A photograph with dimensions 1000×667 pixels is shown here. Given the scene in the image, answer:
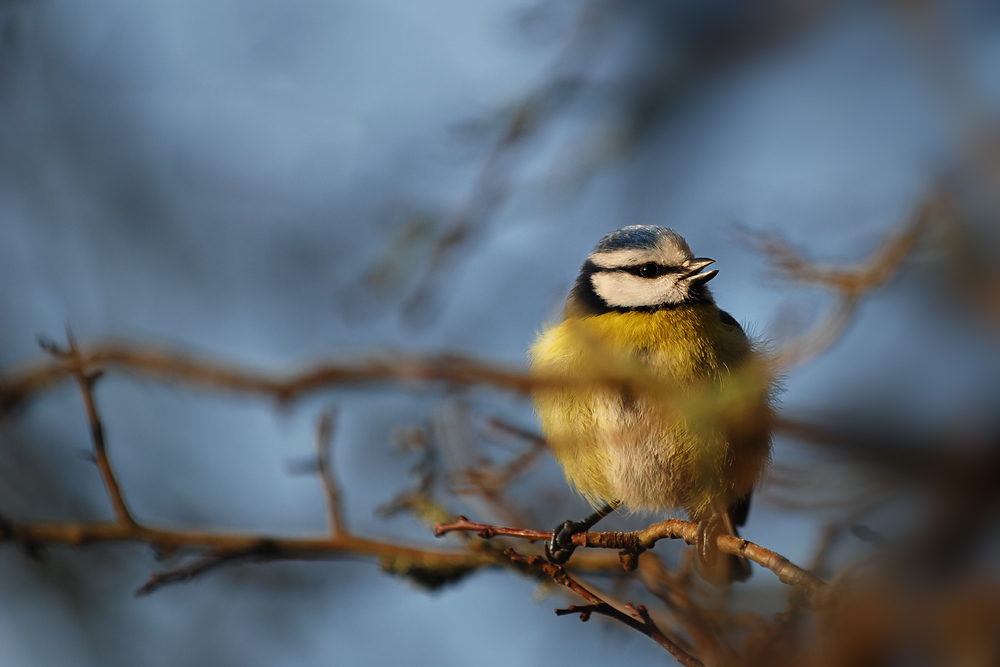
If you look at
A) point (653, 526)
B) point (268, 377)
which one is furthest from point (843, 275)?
point (268, 377)

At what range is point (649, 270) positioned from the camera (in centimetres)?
296

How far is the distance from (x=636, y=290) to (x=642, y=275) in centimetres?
8

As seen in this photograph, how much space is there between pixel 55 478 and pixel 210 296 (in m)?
1.76

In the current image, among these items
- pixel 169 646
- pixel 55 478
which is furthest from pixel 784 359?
pixel 55 478

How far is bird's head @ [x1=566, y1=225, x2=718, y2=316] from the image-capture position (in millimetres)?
2859

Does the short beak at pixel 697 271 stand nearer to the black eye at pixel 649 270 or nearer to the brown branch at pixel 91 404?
the black eye at pixel 649 270

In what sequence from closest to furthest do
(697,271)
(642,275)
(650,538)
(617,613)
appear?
(617,613), (650,538), (697,271), (642,275)

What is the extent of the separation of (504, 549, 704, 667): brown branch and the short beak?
129cm

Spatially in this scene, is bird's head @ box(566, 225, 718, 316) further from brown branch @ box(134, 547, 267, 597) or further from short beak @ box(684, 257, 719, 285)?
brown branch @ box(134, 547, 267, 597)

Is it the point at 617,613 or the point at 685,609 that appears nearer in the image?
the point at 617,613

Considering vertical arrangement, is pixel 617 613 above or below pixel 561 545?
above

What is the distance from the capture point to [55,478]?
18.8 ft

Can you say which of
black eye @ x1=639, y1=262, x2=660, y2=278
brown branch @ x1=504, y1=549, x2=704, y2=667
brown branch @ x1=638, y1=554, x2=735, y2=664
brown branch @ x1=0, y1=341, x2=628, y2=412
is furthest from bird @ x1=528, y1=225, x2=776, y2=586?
brown branch @ x1=0, y1=341, x2=628, y2=412

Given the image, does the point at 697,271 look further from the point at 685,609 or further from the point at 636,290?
the point at 685,609
